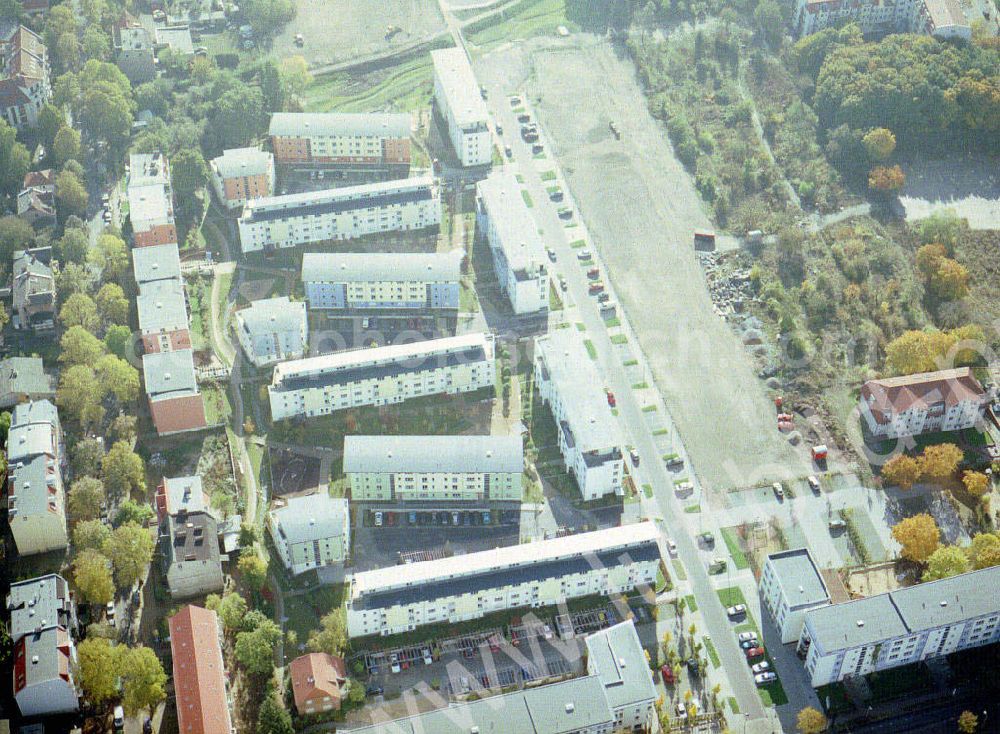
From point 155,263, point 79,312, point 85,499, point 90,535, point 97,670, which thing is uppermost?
point 155,263

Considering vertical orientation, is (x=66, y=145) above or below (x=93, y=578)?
above

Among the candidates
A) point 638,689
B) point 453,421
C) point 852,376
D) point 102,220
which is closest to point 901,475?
point 852,376

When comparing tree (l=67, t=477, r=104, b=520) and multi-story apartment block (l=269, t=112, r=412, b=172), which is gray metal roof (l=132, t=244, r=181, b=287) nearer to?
multi-story apartment block (l=269, t=112, r=412, b=172)

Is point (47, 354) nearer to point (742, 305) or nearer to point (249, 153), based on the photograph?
point (249, 153)

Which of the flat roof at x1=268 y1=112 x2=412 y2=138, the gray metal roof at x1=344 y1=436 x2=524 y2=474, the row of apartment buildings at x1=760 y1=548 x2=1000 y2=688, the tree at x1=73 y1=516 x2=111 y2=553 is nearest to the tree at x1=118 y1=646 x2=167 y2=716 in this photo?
the tree at x1=73 y1=516 x2=111 y2=553

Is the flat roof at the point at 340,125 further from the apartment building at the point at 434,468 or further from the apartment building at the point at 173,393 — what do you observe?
the apartment building at the point at 434,468

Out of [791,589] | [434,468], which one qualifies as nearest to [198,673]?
[434,468]

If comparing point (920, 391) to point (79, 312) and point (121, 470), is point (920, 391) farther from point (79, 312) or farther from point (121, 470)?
point (79, 312)
